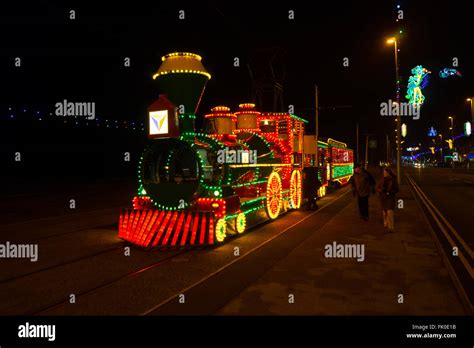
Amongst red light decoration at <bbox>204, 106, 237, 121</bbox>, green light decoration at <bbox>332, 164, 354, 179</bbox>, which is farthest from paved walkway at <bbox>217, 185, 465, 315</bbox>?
green light decoration at <bbox>332, 164, 354, 179</bbox>

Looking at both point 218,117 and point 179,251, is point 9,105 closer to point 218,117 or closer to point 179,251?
point 218,117

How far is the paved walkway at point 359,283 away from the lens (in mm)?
4918

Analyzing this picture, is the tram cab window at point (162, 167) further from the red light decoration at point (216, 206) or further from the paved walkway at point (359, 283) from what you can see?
the paved walkway at point (359, 283)

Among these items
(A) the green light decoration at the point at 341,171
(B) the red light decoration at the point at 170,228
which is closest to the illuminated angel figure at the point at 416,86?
(A) the green light decoration at the point at 341,171

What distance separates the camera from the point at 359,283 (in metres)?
5.95

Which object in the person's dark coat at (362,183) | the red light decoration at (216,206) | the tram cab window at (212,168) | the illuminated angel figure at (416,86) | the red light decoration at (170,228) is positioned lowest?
the red light decoration at (170,228)

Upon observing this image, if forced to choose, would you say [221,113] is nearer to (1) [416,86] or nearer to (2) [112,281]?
(2) [112,281]

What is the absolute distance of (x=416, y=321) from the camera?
4.46 m

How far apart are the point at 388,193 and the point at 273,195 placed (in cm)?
368

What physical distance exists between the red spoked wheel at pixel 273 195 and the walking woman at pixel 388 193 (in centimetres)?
333

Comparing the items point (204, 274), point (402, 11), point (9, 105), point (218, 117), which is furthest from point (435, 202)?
point (9, 105)

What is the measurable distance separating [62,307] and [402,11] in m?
19.9

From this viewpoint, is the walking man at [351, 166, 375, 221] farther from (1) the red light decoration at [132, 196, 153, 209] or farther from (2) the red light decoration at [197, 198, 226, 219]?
(1) the red light decoration at [132, 196, 153, 209]

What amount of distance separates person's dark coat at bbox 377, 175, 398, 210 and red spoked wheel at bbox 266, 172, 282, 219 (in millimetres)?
3358
